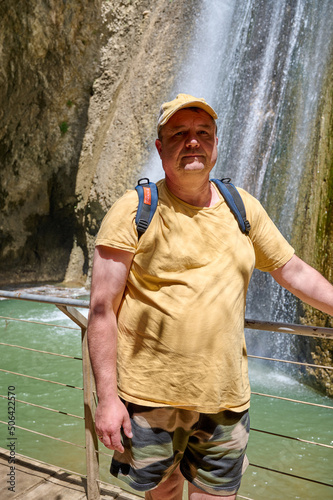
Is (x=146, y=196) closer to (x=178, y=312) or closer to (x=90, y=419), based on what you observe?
(x=178, y=312)

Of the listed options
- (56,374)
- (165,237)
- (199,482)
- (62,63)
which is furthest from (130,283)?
(62,63)

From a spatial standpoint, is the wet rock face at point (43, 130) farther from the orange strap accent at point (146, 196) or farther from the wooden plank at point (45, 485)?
the orange strap accent at point (146, 196)

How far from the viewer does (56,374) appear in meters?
6.53

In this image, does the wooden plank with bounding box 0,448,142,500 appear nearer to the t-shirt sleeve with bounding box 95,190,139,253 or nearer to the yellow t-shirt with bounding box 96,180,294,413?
the yellow t-shirt with bounding box 96,180,294,413

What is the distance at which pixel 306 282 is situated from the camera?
186cm

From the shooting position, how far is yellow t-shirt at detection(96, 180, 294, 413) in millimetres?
1602

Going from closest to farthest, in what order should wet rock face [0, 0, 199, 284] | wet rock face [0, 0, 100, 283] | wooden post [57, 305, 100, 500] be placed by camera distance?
wooden post [57, 305, 100, 500]
wet rock face [0, 0, 199, 284]
wet rock face [0, 0, 100, 283]

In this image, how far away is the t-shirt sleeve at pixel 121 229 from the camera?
158 cm

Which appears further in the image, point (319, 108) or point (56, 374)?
point (319, 108)

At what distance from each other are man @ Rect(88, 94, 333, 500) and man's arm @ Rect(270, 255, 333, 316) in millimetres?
220

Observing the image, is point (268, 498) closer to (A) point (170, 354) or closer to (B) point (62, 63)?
(A) point (170, 354)

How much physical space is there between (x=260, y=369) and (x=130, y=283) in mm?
5403

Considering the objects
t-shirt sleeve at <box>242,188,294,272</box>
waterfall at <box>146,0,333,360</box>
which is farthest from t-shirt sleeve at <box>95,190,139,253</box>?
waterfall at <box>146,0,333,360</box>

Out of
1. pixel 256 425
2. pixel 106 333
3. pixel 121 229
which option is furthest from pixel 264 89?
pixel 106 333
